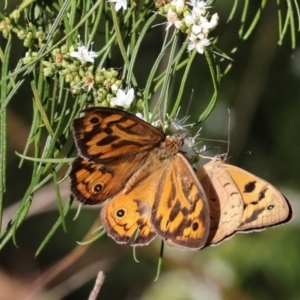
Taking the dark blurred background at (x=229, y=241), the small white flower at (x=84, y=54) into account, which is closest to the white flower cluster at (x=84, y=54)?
the small white flower at (x=84, y=54)

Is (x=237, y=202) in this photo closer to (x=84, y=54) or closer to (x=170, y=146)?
(x=170, y=146)

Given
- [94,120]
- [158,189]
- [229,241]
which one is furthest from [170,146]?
[229,241]

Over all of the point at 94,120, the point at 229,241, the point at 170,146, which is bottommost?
the point at 229,241

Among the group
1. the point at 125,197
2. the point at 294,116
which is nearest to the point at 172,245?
the point at 125,197

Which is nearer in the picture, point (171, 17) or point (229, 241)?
point (171, 17)

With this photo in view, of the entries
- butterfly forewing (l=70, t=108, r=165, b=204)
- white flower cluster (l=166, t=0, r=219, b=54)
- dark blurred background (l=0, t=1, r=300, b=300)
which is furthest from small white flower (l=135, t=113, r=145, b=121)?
dark blurred background (l=0, t=1, r=300, b=300)

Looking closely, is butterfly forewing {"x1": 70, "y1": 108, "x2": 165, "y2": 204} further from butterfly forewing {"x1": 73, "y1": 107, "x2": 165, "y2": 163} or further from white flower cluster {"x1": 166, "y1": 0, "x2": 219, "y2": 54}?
white flower cluster {"x1": 166, "y1": 0, "x2": 219, "y2": 54}

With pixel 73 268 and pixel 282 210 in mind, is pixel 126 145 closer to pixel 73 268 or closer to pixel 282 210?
pixel 282 210

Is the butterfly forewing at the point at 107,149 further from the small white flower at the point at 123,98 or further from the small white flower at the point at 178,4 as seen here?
the small white flower at the point at 178,4
